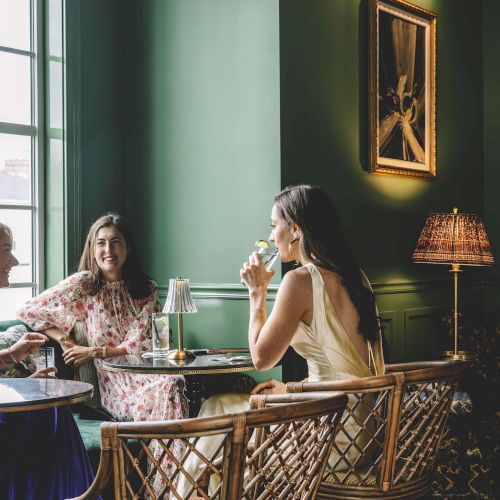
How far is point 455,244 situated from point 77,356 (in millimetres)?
2348

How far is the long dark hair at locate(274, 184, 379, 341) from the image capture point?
2461 mm

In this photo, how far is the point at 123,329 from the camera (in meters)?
3.88

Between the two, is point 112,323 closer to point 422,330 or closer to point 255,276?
point 255,276

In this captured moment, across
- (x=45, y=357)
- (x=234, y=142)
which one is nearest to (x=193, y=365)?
(x=45, y=357)

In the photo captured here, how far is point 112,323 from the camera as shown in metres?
3.86

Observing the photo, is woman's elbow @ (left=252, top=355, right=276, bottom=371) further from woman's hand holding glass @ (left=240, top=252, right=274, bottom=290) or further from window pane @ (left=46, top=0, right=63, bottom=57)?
window pane @ (left=46, top=0, right=63, bottom=57)

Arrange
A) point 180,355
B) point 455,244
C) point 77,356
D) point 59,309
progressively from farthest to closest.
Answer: point 455,244 < point 59,309 < point 77,356 < point 180,355

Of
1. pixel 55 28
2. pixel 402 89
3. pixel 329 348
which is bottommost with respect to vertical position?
pixel 329 348

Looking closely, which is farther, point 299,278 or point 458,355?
point 458,355

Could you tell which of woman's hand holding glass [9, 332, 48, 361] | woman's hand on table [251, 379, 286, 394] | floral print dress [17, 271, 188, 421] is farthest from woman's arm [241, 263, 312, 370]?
floral print dress [17, 271, 188, 421]

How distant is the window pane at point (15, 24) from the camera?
14.3 ft

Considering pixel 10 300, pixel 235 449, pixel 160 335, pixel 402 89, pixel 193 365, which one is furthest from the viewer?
pixel 402 89

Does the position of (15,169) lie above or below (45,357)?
above

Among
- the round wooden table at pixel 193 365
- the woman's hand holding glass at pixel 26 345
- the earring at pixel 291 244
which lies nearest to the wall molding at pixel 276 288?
the round wooden table at pixel 193 365
